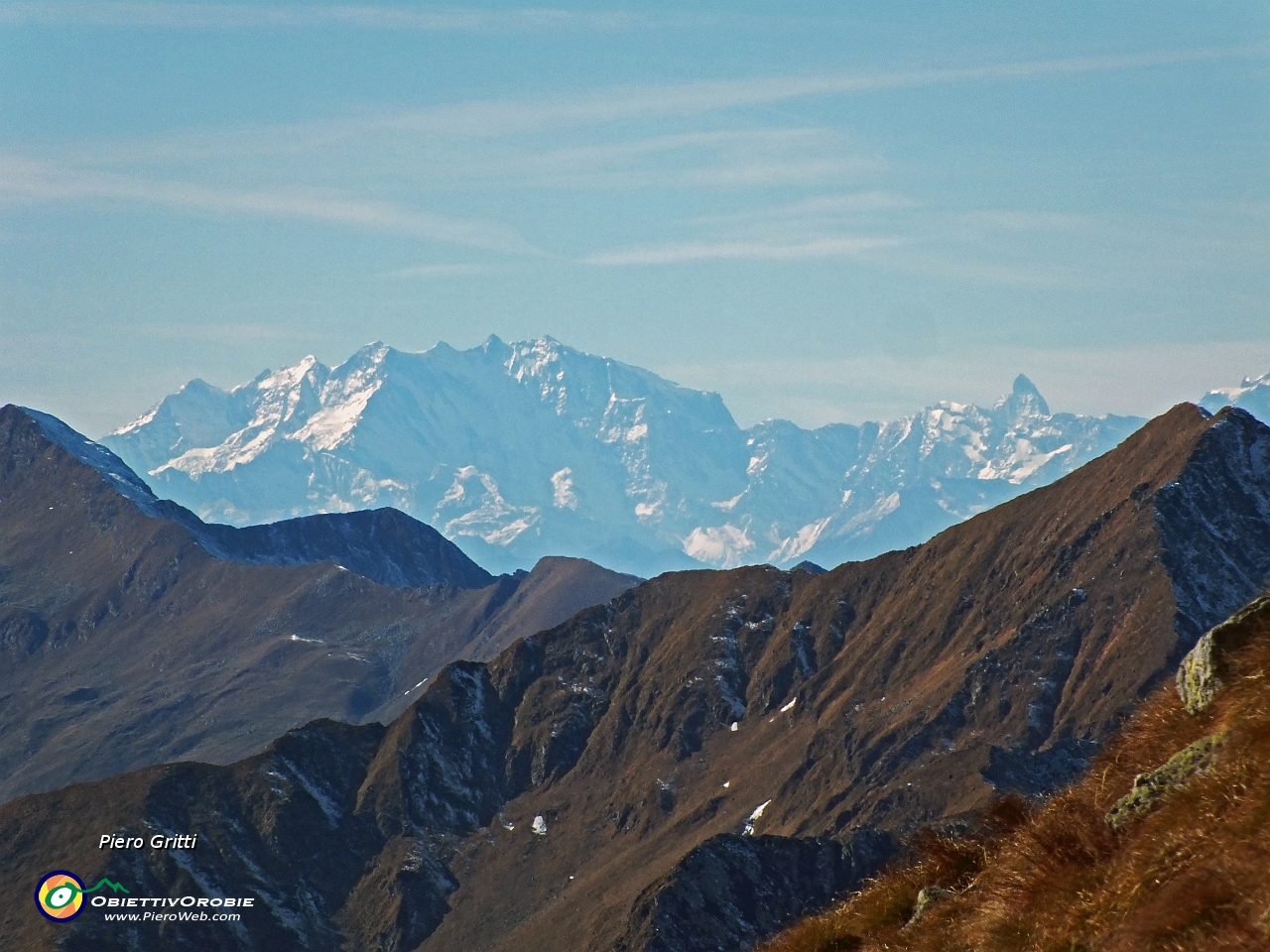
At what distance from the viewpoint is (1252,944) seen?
16.7 meters

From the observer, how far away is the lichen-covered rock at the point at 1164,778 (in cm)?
2134

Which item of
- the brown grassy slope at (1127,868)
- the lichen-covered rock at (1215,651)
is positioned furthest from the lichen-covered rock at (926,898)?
the lichen-covered rock at (1215,651)

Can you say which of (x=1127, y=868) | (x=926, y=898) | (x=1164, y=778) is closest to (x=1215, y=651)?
(x=1164, y=778)

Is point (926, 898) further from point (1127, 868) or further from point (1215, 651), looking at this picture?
point (1215, 651)

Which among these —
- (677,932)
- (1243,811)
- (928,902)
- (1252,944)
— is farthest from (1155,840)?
(677,932)

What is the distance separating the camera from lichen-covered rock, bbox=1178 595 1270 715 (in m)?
23.4

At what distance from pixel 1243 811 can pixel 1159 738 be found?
5.16 metres

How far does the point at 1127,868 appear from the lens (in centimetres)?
2050

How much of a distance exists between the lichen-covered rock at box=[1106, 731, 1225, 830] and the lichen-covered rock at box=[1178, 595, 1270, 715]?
4.38ft

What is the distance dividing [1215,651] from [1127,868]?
450 cm

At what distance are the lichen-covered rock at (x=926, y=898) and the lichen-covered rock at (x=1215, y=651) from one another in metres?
5.01

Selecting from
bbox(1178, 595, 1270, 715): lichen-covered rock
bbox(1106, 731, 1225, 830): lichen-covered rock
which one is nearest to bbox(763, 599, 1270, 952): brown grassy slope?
bbox(1178, 595, 1270, 715): lichen-covered rock

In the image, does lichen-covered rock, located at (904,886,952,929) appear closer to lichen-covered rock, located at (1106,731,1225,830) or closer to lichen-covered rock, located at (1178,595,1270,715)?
lichen-covered rock, located at (1106,731,1225,830)

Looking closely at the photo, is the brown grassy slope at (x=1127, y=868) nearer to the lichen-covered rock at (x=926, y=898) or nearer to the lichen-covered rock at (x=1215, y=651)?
the lichen-covered rock at (x=1215, y=651)
